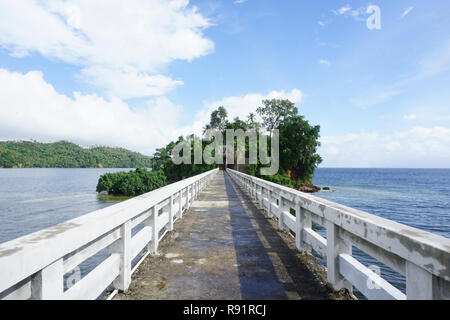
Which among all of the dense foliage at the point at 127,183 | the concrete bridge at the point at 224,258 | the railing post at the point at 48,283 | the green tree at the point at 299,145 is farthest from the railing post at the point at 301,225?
the dense foliage at the point at 127,183

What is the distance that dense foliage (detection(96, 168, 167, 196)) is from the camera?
68.1 metres

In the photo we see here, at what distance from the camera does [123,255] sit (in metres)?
3.45

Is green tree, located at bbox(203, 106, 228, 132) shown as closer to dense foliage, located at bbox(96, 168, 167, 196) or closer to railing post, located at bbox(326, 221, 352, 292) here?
dense foliage, located at bbox(96, 168, 167, 196)

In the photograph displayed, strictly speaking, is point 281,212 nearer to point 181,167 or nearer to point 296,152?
point 296,152

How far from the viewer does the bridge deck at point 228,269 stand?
3.44 m

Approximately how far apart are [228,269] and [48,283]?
268 cm

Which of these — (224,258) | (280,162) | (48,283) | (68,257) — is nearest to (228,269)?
(224,258)

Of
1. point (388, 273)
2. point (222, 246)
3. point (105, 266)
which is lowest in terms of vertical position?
point (388, 273)

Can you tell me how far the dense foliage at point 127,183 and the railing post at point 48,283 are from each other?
222 feet

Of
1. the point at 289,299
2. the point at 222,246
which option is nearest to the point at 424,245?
the point at 289,299

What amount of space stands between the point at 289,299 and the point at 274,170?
58988 millimetres
